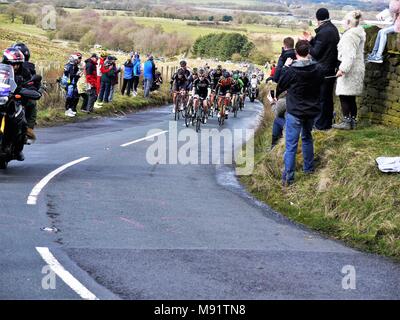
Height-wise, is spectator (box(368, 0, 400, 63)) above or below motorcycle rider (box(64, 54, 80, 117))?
above

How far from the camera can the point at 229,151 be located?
20.3 metres

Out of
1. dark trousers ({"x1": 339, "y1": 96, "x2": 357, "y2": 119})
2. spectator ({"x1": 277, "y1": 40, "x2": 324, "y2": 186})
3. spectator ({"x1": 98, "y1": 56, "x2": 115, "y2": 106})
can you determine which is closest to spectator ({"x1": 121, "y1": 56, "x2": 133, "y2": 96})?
spectator ({"x1": 98, "y1": 56, "x2": 115, "y2": 106})

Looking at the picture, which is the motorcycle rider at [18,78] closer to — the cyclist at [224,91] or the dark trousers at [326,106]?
the dark trousers at [326,106]

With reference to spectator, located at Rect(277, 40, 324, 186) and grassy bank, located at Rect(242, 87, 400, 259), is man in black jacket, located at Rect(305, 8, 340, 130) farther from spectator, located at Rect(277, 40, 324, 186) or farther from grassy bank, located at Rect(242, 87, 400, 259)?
spectator, located at Rect(277, 40, 324, 186)

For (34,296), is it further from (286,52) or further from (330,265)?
(286,52)

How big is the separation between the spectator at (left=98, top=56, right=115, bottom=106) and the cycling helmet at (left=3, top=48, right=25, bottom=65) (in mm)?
16891

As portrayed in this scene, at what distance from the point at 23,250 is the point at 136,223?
2061mm

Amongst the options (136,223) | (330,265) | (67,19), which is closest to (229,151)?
(136,223)

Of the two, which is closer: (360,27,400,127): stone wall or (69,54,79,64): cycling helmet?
(360,27,400,127): stone wall

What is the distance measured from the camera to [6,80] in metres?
13.0

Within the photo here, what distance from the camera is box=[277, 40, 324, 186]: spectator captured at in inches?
485

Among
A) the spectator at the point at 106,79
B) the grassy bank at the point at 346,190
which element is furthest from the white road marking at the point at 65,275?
the spectator at the point at 106,79

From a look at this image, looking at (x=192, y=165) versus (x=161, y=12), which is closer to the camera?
(x=192, y=165)
